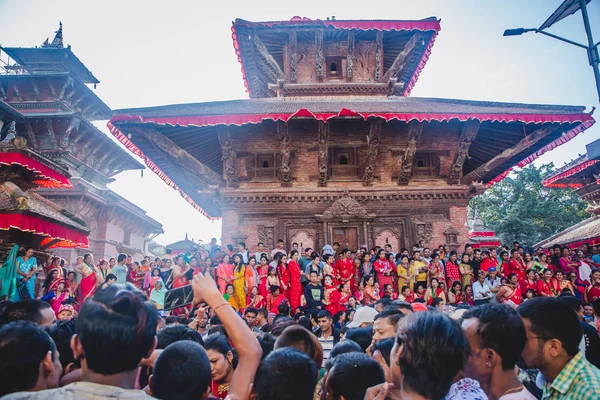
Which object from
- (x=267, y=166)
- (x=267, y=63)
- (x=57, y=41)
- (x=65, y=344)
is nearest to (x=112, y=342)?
(x=65, y=344)

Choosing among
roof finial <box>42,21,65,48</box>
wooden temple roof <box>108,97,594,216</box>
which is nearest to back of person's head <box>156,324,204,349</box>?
wooden temple roof <box>108,97,594,216</box>

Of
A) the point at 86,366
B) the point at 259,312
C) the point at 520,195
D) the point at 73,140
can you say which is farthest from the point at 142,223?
the point at 520,195

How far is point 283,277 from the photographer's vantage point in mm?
9391

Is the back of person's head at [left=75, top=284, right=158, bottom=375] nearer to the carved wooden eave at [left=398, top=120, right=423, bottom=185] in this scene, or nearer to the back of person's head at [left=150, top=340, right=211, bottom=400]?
the back of person's head at [left=150, top=340, right=211, bottom=400]

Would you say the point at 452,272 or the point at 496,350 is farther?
the point at 452,272

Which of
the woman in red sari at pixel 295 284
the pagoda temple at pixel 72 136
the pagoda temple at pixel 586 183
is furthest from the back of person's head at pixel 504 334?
the pagoda temple at pixel 72 136

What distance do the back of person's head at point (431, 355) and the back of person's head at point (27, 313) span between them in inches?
120

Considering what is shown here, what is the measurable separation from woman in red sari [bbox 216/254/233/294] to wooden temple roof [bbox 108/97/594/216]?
3.31m

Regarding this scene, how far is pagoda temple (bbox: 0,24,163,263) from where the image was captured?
19531 millimetres

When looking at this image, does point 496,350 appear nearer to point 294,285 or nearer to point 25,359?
point 25,359

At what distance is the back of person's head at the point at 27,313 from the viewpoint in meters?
3.22

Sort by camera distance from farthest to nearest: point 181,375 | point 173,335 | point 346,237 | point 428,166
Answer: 1. point 428,166
2. point 346,237
3. point 173,335
4. point 181,375

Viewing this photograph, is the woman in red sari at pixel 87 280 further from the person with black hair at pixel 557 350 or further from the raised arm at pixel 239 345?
the person with black hair at pixel 557 350

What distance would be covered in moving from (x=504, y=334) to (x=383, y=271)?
749cm
